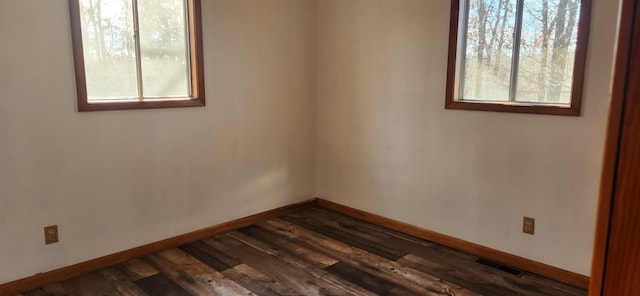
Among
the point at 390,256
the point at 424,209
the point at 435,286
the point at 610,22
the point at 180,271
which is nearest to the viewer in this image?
the point at 610,22

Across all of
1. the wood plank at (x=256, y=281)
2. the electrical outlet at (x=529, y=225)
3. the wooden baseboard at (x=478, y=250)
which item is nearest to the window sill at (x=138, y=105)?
the wood plank at (x=256, y=281)

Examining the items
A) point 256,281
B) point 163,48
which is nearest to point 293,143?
point 163,48

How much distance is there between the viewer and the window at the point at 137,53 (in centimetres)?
260

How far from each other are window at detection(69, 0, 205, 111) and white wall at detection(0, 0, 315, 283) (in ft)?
0.23

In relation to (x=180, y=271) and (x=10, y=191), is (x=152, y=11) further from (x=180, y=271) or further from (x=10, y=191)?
(x=180, y=271)

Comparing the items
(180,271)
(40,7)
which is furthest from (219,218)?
(40,7)

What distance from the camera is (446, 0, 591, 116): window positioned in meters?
2.47

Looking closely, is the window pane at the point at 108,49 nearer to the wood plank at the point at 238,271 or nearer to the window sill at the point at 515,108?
the wood plank at the point at 238,271

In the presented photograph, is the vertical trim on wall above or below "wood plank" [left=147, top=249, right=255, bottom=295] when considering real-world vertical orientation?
above

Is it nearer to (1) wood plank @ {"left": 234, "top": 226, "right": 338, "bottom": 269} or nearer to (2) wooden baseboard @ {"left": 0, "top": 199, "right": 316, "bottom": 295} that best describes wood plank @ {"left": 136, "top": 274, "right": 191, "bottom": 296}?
(2) wooden baseboard @ {"left": 0, "top": 199, "right": 316, "bottom": 295}

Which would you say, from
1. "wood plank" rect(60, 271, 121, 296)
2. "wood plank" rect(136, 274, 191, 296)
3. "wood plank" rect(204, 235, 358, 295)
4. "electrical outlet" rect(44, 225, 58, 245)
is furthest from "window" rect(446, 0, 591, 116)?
"electrical outlet" rect(44, 225, 58, 245)

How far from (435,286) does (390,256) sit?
0.48m

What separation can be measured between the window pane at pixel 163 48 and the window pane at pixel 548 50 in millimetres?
2365

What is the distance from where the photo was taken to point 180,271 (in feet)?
9.11
